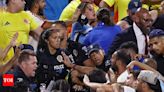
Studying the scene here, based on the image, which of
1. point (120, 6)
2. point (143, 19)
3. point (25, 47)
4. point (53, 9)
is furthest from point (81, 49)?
point (53, 9)

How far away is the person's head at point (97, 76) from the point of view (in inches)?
356

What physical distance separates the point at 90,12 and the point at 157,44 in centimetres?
180

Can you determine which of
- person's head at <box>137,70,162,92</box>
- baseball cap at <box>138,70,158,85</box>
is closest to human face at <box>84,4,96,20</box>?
baseball cap at <box>138,70,158,85</box>

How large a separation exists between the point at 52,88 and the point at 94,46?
138cm

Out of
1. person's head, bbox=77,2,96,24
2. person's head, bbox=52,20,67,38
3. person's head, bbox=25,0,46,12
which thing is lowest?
person's head, bbox=52,20,67,38

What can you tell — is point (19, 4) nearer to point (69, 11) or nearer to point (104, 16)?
point (104, 16)

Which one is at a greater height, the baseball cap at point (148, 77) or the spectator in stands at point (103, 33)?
the spectator in stands at point (103, 33)

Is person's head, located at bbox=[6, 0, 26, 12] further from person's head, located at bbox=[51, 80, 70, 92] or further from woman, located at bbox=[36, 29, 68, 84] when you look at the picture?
person's head, located at bbox=[51, 80, 70, 92]

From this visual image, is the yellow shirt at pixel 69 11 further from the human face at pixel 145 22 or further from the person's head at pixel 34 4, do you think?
the human face at pixel 145 22

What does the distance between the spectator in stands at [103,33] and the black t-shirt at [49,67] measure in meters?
0.87

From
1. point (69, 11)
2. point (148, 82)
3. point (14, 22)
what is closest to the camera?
point (148, 82)

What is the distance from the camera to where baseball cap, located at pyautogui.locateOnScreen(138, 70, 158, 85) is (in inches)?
311

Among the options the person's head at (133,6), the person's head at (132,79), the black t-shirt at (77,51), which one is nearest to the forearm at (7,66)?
the black t-shirt at (77,51)

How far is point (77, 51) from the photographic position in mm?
10031
